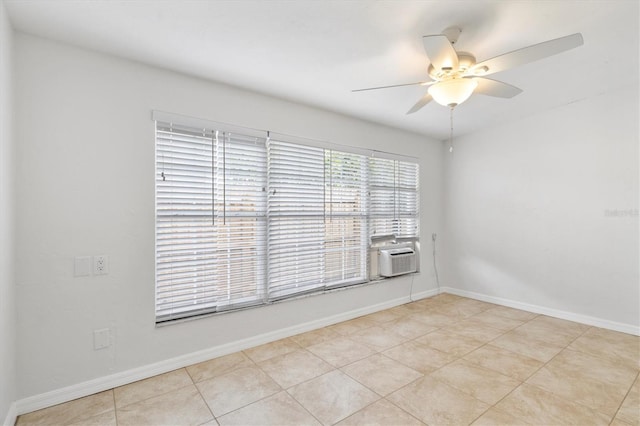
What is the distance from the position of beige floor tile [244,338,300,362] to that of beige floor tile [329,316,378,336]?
22.9 inches

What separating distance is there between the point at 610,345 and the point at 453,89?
3.01m

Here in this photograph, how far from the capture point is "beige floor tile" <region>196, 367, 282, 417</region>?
2121 mm

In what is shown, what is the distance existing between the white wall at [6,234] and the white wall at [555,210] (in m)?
5.02

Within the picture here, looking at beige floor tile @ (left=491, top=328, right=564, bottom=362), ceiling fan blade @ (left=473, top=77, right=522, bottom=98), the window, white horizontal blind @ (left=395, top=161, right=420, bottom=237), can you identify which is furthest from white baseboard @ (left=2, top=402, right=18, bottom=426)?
white horizontal blind @ (left=395, top=161, right=420, bottom=237)

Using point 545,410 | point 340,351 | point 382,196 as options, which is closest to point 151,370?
point 340,351

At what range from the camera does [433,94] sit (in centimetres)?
228

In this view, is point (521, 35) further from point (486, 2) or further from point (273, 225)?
point (273, 225)

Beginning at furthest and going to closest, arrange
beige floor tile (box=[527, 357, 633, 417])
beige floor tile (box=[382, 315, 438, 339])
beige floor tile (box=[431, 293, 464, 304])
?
beige floor tile (box=[431, 293, 464, 304]) < beige floor tile (box=[382, 315, 438, 339]) < beige floor tile (box=[527, 357, 633, 417])

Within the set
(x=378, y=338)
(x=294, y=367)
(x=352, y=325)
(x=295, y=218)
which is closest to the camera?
(x=294, y=367)

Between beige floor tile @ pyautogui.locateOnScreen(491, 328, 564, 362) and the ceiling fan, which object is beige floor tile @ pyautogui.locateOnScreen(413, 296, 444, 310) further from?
the ceiling fan

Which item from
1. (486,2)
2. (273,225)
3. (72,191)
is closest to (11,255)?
(72,191)

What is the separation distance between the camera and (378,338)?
10.6ft

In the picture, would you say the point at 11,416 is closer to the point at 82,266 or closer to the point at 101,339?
the point at 101,339

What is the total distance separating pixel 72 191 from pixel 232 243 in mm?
1251
